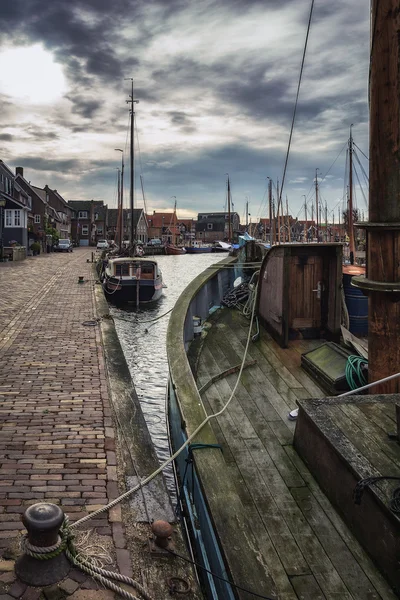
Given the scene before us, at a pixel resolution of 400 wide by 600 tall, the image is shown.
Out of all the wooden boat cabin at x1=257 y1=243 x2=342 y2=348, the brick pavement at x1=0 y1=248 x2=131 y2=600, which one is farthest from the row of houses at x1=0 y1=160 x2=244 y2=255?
the wooden boat cabin at x1=257 y1=243 x2=342 y2=348

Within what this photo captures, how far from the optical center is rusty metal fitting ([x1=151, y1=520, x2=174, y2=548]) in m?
3.71

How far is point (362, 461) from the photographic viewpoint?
2824 millimetres

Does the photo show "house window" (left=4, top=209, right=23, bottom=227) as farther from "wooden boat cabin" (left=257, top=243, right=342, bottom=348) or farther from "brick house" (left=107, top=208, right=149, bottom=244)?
Result: "brick house" (left=107, top=208, right=149, bottom=244)

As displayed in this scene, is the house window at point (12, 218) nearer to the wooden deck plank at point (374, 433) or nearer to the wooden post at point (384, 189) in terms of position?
the wooden post at point (384, 189)

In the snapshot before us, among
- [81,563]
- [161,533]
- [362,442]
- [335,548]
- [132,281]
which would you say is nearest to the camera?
[335,548]

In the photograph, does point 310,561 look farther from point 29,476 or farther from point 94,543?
point 29,476

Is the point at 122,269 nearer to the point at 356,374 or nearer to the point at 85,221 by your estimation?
the point at 356,374

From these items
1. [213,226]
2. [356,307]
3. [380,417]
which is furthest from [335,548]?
[213,226]

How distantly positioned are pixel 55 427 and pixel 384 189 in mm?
4476

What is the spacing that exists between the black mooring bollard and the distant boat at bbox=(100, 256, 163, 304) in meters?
21.7

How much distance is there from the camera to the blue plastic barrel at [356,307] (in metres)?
6.42

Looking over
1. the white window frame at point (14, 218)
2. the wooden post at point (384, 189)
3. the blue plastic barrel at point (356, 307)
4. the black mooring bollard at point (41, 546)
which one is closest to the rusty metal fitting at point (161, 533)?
the black mooring bollard at point (41, 546)

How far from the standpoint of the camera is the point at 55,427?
219 inches

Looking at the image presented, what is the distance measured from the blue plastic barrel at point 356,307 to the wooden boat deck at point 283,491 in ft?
3.92
